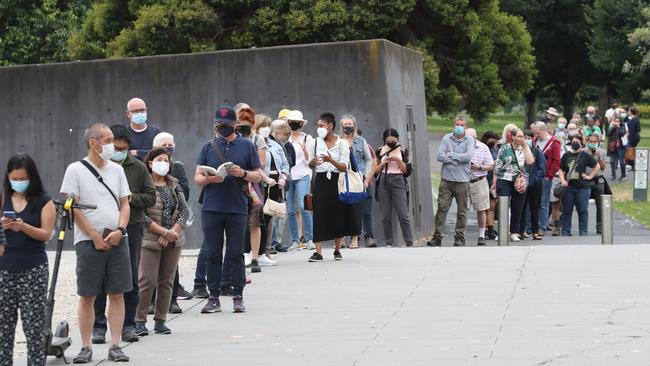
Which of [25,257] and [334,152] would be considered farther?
[334,152]

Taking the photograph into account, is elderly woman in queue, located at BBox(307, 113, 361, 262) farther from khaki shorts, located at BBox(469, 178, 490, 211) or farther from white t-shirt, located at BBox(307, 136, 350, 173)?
khaki shorts, located at BBox(469, 178, 490, 211)

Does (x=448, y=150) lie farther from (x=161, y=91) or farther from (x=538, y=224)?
(x=161, y=91)

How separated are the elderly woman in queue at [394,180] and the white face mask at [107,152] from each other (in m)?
9.89

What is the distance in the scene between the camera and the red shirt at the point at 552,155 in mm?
23078

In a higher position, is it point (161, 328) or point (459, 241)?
point (161, 328)

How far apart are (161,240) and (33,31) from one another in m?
27.5

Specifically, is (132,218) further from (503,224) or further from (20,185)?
(503,224)

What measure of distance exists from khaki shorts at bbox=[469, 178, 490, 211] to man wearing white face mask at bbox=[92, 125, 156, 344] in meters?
10.9

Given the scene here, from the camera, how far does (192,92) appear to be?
21578 millimetres

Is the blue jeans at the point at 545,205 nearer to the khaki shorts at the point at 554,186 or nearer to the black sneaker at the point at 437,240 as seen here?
the khaki shorts at the point at 554,186

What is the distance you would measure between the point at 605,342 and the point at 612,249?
276 inches

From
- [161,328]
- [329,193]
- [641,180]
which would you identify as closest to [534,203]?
[329,193]

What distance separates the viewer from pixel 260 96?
70.2ft

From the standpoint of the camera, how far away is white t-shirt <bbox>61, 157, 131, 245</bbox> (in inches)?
392
